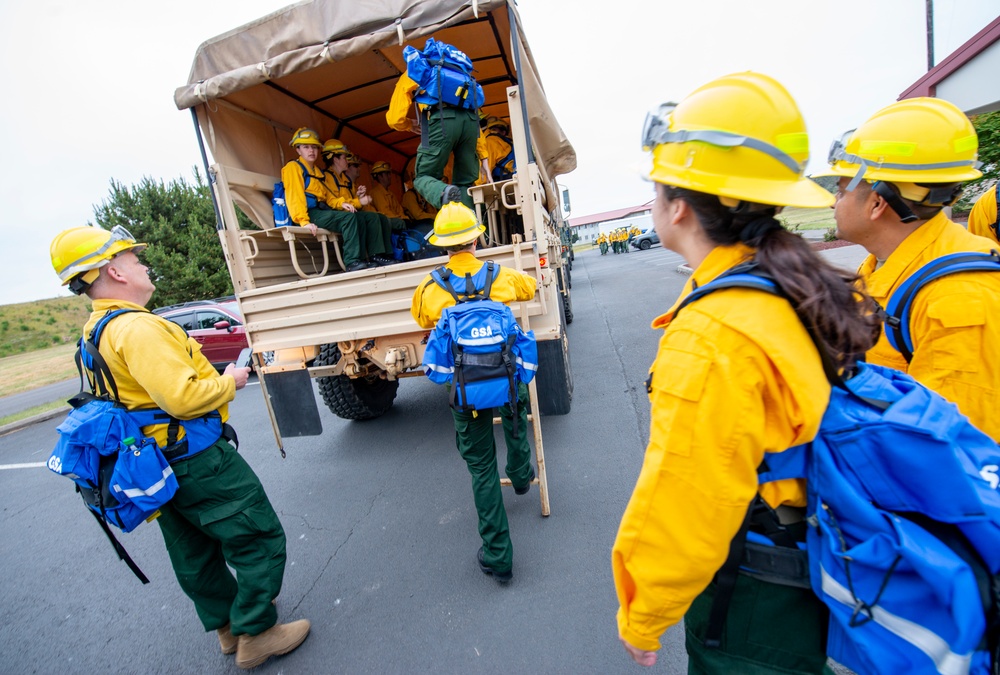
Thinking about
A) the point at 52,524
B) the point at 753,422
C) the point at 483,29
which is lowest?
the point at 52,524

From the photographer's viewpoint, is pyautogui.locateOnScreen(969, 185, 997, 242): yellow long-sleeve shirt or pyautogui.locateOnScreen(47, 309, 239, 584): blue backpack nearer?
pyautogui.locateOnScreen(47, 309, 239, 584): blue backpack

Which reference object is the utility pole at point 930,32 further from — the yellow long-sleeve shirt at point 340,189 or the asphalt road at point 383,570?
the yellow long-sleeve shirt at point 340,189

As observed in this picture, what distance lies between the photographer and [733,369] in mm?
859

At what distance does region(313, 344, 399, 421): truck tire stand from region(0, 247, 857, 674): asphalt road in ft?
0.76

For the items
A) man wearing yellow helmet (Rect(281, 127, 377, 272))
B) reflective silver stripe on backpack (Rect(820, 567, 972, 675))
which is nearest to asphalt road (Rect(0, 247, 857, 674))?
reflective silver stripe on backpack (Rect(820, 567, 972, 675))

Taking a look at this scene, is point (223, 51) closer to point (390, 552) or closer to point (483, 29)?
point (483, 29)

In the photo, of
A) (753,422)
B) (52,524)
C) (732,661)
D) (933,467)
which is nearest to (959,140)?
(933,467)

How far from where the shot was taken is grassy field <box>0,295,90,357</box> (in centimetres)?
2508

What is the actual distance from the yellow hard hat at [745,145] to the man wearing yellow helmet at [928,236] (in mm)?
754

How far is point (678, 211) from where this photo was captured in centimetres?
107

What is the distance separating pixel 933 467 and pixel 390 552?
2879 mm

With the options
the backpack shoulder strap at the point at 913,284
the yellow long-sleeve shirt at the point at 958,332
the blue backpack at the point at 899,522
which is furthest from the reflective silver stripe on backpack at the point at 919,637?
the backpack shoulder strap at the point at 913,284

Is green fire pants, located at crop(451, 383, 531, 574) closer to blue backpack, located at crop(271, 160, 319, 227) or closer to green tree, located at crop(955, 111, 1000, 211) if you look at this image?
blue backpack, located at crop(271, 160, 319, 227)

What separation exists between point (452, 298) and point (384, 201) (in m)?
3.94
